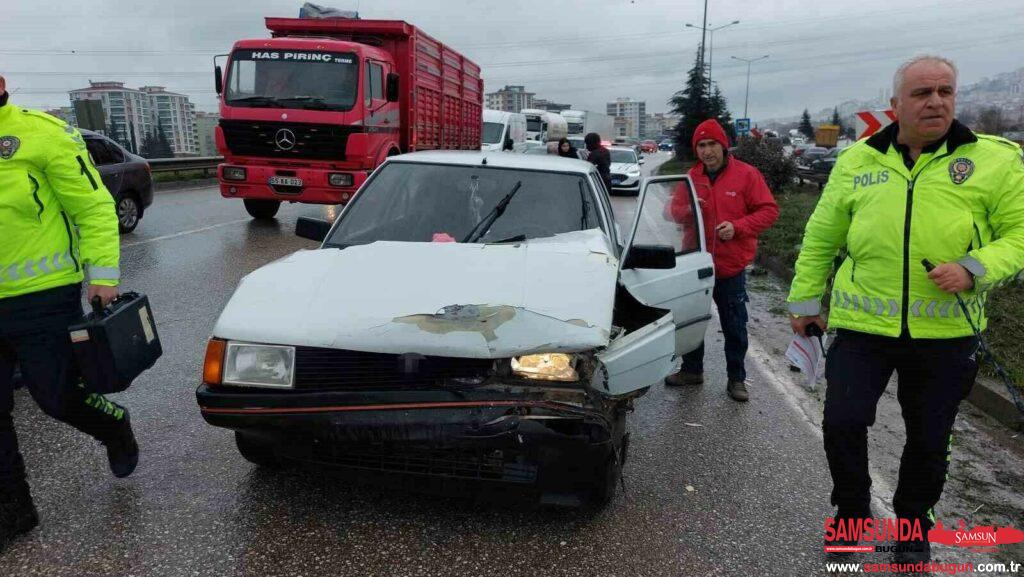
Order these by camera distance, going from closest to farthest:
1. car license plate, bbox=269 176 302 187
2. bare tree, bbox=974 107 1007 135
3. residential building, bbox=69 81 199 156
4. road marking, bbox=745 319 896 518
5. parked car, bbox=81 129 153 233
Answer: road marking, bbox=745 319 896 518 → parked car, bbox=81 129 153 233 → car license plate, bbox=269 176 302 187 → residential building, bbox=69 81 199 156 → bare tree, bbox=974 107 1007 135

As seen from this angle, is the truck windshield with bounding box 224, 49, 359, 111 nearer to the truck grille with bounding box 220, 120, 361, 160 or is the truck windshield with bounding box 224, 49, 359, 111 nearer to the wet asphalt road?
the truck grille with bounding box 220, 120, 361, 160

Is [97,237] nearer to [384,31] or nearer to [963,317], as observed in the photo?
[963,317]

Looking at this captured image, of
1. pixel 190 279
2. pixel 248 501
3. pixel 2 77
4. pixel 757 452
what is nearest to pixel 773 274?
pixel 757 452

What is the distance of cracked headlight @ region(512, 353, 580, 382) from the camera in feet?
8.89

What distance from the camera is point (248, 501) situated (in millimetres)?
3170

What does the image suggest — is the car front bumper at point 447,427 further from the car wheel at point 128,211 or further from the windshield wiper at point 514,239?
the car wheel at point 128,211

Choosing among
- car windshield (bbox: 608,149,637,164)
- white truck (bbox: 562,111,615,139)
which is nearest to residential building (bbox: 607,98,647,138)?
white truck (bbox: 562,111,615,139)

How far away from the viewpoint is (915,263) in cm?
254

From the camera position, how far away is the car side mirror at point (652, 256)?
3.75 metres

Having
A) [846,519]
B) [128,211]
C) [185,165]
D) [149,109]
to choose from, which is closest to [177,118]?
[149,109]

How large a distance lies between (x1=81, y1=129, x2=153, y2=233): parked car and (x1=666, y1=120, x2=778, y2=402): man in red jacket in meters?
8.59

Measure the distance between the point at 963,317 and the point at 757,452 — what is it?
1669 mm

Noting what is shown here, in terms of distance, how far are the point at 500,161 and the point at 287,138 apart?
7.53m

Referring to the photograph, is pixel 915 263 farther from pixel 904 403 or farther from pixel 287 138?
pixel 287 138
